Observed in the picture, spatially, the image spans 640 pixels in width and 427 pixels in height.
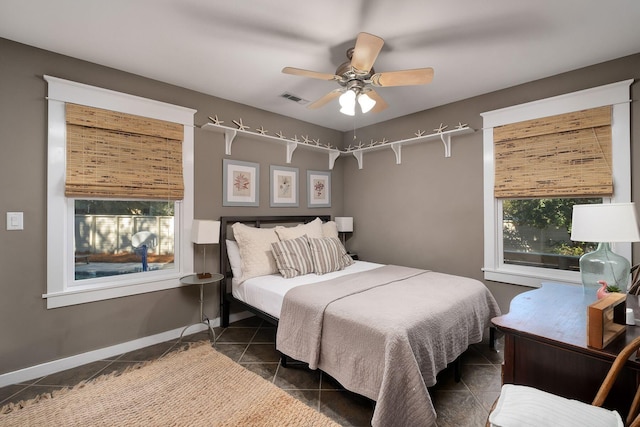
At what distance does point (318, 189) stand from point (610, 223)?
3.25 m

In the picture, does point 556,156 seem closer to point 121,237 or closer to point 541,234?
point 541,234

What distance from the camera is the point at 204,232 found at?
2838 mm

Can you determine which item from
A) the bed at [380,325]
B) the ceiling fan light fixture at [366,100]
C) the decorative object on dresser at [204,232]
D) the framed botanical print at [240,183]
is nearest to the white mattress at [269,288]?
the bed at [380,325]

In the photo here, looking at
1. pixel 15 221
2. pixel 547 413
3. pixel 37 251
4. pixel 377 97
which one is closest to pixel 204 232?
pixel 37 251

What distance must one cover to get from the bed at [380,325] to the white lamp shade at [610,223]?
0.94 meters

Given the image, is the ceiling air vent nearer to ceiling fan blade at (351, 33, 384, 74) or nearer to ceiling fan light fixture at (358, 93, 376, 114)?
ceiling fan light fixture at (358, 93, 376, 114)

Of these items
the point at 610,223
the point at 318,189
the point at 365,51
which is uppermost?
the point at 365,51

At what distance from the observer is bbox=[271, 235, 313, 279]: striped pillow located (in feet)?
9.69

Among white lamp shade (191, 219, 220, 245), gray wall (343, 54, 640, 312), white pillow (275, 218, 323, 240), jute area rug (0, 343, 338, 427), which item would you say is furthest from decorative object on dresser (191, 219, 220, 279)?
gray wall (343, 54, 640, 312)

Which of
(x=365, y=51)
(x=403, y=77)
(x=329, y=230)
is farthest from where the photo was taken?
(x=329, y=230)

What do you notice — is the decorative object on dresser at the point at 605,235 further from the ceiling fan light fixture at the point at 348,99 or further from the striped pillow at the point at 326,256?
the striped pillow at the point at 326,256

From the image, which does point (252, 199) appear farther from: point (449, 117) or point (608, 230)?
point (608, 230)

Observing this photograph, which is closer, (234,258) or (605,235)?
(605,235)

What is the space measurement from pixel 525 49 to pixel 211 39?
2.48m
